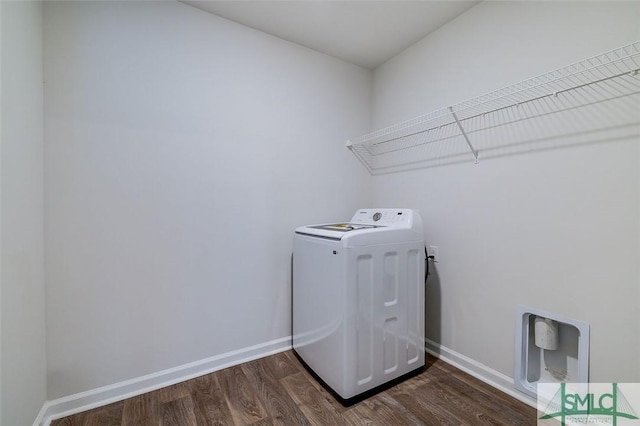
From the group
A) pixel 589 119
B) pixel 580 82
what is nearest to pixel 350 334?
pixel 589 119

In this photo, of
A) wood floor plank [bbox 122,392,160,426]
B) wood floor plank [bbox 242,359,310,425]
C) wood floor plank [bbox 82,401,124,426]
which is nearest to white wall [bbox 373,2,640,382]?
wood floor plank [bbox 242,359,310,425]

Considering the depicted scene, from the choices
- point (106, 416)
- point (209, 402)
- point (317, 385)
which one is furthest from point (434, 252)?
point (106, 416)

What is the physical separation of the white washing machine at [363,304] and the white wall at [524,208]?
1.02 ft

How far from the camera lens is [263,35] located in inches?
75.3

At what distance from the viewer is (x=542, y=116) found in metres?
1.36

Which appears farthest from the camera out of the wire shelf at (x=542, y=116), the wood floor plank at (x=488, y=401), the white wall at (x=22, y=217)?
the wood floor plank at (x=488, y=401)

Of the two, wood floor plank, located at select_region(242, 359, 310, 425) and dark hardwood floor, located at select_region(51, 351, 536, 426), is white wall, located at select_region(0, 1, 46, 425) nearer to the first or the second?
dark hardwood floor, located at select_region(51, 351, 536, 426)

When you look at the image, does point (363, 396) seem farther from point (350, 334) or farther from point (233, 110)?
point (233, 110)

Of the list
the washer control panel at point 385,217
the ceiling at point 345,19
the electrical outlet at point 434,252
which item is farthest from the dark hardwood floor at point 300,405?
the ceiling at point 345,19

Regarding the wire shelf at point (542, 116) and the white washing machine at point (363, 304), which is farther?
the white washing machine at point (363, 304)

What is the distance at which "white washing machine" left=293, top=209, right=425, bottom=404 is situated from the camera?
1.40 meters

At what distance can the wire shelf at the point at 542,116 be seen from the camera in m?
1.12

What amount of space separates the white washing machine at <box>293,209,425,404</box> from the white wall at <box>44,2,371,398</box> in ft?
1.39

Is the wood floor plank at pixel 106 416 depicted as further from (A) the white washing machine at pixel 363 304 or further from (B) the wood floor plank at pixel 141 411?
(A) the white washing machine at pixel 363 304
